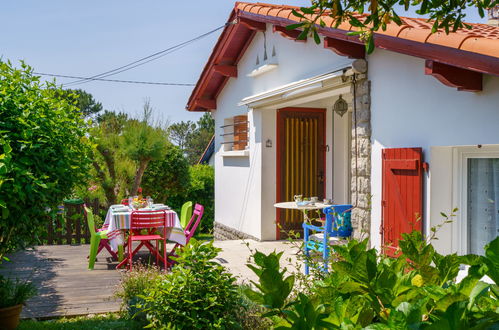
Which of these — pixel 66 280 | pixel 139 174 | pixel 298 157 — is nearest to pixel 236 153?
pixel 298 157

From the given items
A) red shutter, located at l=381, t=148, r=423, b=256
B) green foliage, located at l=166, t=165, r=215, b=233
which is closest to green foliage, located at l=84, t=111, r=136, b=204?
green foliage, located at l=166, t=165, r=215, b=233

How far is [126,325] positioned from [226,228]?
A: 23.3 feet

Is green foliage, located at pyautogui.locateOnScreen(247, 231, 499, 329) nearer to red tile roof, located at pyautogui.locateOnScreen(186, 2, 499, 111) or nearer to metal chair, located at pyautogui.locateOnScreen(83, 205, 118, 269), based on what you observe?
red tile roof, located at pyautogui.locateOnScreen(186, 2, 499, 111)

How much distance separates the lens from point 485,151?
501 cm

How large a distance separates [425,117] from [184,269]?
3103 mm

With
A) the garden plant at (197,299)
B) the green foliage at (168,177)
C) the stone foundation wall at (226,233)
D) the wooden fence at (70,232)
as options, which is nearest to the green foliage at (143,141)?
the wooden fence at (70,232)

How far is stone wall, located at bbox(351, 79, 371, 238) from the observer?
636cm

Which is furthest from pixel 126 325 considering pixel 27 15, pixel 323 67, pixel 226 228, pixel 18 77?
pixel 27 15

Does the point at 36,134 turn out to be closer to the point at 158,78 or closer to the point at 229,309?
the point at 229,309

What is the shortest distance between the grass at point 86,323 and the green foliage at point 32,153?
3.05 ft

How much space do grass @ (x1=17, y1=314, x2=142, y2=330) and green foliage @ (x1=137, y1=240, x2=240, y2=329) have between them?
712 millimetres

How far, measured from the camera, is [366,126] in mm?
6395

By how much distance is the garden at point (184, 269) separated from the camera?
3.04 ft

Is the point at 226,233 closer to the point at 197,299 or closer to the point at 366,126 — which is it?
the point at 366,126
